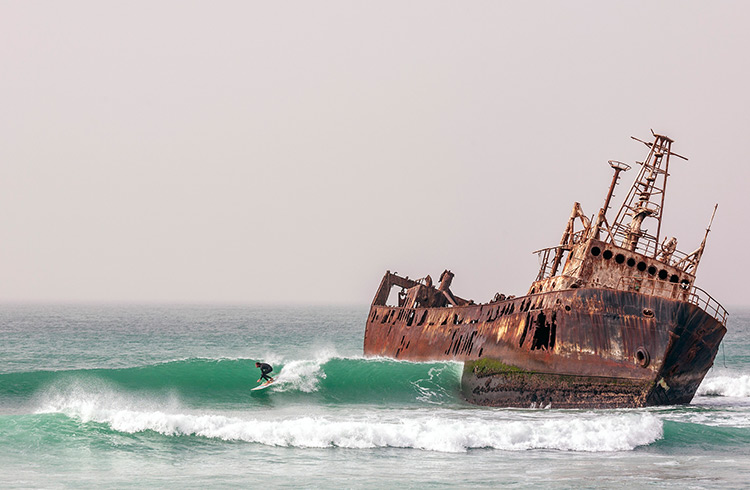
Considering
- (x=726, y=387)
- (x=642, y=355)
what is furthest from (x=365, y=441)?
(x=726, y=387)

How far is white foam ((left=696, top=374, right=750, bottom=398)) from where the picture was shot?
36219mm

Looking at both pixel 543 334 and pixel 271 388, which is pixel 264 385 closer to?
pixel 271 388

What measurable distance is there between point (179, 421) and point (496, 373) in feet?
35.3

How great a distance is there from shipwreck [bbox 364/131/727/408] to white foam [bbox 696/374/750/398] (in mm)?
9561

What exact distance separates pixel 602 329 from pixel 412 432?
25.4 feet

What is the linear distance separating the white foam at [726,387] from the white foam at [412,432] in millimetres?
16050

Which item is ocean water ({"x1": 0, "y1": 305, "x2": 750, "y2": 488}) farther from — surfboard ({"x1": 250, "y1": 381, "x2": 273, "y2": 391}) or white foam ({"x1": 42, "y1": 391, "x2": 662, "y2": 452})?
surfboard ({"x1": 250, "y1": 381, "x2": 273, "y2": 391})

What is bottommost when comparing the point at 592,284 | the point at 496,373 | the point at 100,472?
the point at 100,472

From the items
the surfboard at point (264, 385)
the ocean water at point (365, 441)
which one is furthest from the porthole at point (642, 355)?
the surfboard at point (264, 385)

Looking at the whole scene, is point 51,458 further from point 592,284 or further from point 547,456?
point 592,284

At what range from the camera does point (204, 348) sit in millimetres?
64938

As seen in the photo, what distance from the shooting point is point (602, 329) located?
25.3 m

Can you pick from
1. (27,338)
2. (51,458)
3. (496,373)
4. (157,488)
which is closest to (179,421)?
(51,458)

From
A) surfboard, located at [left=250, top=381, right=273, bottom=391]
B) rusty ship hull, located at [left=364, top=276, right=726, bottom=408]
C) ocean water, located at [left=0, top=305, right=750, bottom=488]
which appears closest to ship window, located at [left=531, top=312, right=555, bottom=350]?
rusty ship hull, located at [left=364, top=276, right=726, bottom=408]
